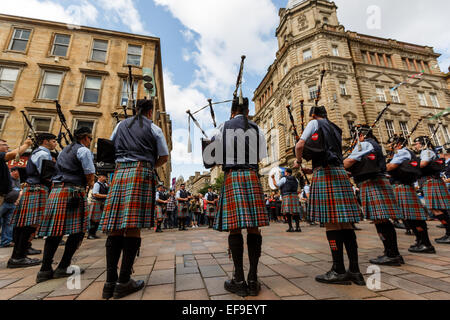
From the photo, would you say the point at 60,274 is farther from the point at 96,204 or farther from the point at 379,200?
the point at 96,204

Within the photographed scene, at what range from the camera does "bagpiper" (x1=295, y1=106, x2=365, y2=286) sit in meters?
2.11

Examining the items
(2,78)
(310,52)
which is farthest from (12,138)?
(310,52)

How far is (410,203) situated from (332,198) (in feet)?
7.39

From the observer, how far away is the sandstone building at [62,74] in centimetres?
1241

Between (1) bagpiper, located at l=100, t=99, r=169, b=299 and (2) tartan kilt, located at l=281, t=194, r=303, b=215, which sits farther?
(2) tartan kilt, located at l=281, t=194, r=303, b=215

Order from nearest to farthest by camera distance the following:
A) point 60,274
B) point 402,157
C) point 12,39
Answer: point 60,274, point 402,157, point 12,39

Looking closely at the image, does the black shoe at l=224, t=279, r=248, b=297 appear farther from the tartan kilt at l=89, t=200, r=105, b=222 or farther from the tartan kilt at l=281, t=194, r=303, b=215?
the tartan kilt at l=89, t=200, r=105, b=222

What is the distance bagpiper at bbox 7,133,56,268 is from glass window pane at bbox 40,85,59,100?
12738 mm

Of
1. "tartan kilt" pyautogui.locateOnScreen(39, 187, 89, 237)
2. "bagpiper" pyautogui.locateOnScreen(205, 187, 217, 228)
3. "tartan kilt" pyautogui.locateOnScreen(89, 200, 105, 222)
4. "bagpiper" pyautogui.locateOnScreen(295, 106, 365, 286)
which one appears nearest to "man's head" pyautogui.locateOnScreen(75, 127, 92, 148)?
"tartan kilt" pyautogui.locateOnScreen(39, 187, 89, 237)

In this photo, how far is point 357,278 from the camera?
200 centimetres

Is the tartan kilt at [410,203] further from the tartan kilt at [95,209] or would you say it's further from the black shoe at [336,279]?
the tartan kilt at [95,209]

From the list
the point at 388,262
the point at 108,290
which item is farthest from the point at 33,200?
the point at 388,262

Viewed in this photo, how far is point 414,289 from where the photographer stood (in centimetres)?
183

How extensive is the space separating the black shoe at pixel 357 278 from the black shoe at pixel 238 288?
1.09 m
